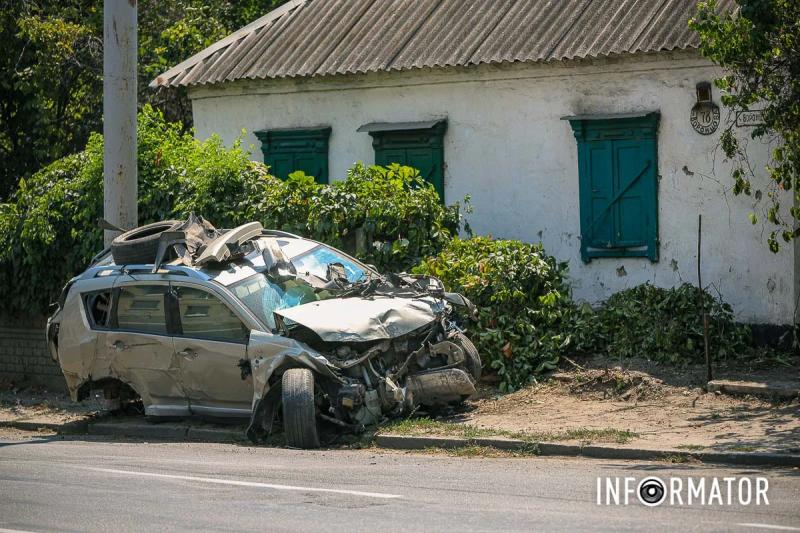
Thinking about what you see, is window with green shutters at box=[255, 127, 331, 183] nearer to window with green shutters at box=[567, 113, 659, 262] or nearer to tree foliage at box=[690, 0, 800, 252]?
window with green shutters at box=[567, 113, 659, 262]

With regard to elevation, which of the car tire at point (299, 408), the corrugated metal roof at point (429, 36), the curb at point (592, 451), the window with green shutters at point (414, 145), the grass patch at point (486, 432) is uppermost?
the corrugated metal roof at point (429, 36)

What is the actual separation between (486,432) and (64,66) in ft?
46.7

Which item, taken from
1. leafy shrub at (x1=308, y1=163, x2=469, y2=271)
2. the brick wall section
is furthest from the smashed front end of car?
the brick wall section

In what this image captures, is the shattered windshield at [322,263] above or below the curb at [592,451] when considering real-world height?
above

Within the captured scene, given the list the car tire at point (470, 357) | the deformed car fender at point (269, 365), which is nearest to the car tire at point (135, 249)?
the deformed car fender at point (269, 365)

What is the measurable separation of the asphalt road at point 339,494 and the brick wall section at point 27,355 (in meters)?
5.67

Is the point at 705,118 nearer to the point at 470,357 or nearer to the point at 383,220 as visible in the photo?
the point at 383,220

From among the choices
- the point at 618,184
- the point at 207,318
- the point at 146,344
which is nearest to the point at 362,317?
the point at 207,318

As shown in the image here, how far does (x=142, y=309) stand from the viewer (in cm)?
1245

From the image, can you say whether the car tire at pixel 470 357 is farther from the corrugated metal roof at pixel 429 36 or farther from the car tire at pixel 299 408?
the corrugated metal roof at pixel 429 36

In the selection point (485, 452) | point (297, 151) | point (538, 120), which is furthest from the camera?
point (297, 151)

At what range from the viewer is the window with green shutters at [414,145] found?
16594 millimetres

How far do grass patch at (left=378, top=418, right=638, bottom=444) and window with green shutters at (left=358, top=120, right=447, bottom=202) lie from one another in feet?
18.6

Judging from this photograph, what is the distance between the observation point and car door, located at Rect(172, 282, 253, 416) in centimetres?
1166
